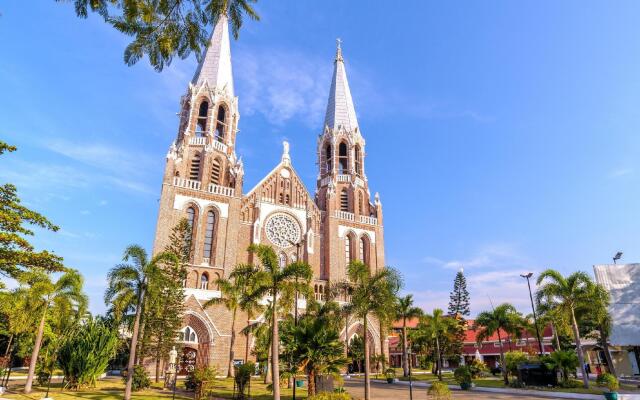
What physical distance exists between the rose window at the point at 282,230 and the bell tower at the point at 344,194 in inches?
143

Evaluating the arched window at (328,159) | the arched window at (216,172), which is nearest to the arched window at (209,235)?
the arched window at (216,172)

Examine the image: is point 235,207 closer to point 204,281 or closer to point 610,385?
point 204,281

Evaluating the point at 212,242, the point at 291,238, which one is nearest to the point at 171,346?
the point at 212,242

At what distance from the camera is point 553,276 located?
80.1ft

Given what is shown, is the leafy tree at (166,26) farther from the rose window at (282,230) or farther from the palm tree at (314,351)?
the rose window at (282,230)

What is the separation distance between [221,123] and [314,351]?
32.7 metres

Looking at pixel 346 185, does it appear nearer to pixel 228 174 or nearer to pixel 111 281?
pixel 228 174

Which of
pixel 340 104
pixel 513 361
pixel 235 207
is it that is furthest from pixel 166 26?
pixel 340 104

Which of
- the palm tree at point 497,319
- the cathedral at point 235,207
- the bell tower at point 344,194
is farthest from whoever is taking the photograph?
the bell tower at point 344,194

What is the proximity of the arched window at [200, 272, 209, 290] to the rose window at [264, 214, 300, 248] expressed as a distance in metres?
7.67

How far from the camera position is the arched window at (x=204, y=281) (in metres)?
34.9

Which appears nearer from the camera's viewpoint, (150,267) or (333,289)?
(150,267)

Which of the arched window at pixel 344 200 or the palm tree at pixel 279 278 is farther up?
the arched window at pixel 344 200

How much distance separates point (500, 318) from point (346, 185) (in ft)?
75.2
